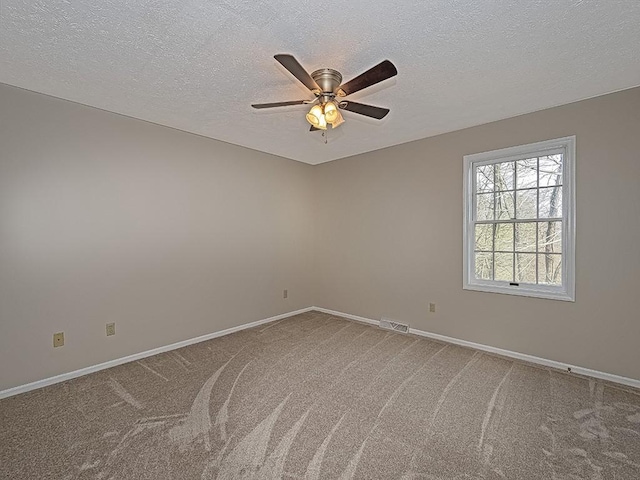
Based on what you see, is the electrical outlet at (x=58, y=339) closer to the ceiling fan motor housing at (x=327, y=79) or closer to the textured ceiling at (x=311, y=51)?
the textured ceiling at (x=311, y=51)

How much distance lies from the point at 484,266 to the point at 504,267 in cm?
20

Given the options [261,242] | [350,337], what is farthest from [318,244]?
[350,337]

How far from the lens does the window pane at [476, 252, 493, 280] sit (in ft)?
11.1

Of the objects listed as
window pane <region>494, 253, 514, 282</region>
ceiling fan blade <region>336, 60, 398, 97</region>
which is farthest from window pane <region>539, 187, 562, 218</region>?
ceiling fan blade <region>336, 60, 398, 97</region>

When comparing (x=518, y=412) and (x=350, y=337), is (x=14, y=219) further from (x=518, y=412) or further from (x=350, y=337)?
(x=518, y=412)

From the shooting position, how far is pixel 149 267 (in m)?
3.21

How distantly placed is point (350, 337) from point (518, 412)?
1892mm

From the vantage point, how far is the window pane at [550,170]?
9.69 feet

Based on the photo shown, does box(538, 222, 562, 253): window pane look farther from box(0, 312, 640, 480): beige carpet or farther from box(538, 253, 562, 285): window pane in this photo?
box(0, 312, 640, 480): beige carpet

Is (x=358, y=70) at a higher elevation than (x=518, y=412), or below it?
higher

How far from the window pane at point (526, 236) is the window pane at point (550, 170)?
0.43 meters

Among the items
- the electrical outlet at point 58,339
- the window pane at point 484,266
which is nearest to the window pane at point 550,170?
the window pane at point 484,266

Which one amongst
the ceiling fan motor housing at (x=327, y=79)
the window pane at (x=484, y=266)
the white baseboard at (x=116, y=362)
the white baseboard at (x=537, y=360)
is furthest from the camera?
the window pane at (x=484, y=266)

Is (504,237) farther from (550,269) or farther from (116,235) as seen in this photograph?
(116,235)
